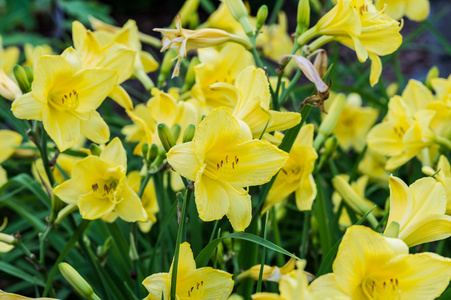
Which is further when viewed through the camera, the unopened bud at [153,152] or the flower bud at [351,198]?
the flower bud at [351,198]

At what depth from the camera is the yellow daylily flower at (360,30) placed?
4.20ft

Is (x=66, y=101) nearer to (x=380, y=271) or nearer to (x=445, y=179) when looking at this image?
(x=380, y=271)

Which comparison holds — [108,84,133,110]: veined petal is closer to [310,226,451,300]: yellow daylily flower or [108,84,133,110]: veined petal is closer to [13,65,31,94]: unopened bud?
[13,65,31,94]: unopened bud

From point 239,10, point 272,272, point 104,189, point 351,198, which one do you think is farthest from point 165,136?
point 351,198

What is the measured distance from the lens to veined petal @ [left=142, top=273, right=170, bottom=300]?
103cm

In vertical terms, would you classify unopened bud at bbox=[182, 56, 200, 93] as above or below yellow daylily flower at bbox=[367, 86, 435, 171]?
above

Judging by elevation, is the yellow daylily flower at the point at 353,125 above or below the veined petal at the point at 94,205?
below

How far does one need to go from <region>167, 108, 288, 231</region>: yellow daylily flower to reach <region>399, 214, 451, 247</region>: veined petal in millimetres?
302

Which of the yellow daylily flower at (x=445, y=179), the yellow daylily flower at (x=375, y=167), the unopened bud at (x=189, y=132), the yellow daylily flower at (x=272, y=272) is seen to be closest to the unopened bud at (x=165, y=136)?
the unopened bud at (x=189, y=132)

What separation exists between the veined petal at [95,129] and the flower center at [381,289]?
2.71 feet

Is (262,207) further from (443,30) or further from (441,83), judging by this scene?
(443,30)

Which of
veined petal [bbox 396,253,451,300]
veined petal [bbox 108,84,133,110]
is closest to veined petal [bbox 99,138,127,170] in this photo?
veined petal [bbox 108,84,133,110]

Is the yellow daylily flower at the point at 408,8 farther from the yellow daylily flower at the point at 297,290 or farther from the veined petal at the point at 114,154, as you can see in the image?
the yellow daylily flower at the point at 297,290

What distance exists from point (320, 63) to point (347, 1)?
7.1 inches
